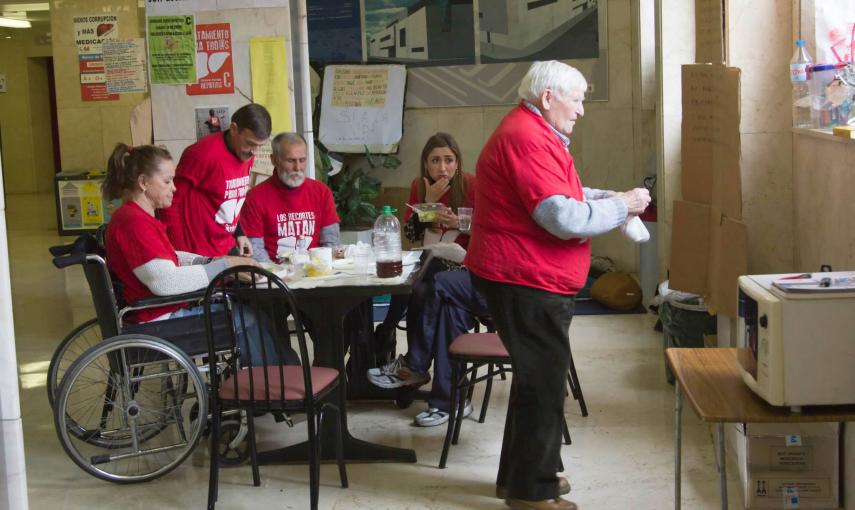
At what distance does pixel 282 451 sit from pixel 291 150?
1.47 m

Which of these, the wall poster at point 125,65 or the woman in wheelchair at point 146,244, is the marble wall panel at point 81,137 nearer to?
the wall poster at point 125,65

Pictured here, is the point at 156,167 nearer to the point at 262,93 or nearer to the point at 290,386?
the point at 290,386

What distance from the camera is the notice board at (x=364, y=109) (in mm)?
8859

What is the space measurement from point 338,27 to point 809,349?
672 centimetres

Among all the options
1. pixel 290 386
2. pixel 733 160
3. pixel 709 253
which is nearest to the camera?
pixel 290 386

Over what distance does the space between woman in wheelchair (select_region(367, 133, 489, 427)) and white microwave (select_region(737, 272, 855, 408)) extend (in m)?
2.00

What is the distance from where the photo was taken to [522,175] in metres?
3.52

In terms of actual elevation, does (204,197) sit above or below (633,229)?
above

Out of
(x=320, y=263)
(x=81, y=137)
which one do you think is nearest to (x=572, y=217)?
(x=320, y=263)

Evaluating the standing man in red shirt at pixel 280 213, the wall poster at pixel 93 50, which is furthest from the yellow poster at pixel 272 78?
the wall poster at pixel 93 50

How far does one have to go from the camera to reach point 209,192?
201 inches

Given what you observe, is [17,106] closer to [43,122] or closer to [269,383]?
[43,122]

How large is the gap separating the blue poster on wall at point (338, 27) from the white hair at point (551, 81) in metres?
5.50

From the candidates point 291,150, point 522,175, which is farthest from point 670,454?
point 291,150
